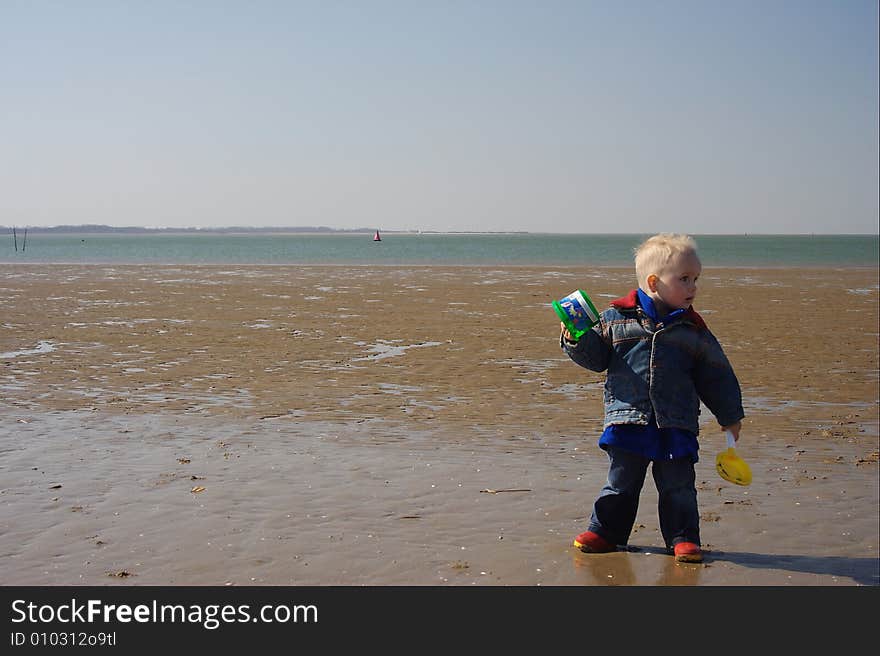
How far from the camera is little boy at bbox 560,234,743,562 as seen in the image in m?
4.61

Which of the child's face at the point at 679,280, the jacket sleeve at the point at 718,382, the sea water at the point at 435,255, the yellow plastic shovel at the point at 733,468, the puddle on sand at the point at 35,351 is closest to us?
the child's face at the point at 679,280

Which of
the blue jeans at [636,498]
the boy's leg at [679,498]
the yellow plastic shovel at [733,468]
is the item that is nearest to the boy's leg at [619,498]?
the blue jeans at [636,498]

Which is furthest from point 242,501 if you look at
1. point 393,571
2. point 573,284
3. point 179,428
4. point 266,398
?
point 573,284

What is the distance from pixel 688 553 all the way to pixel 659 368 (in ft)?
3.11

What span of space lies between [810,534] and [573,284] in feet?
84.6

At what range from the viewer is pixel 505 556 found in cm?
477

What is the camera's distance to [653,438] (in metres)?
4.66

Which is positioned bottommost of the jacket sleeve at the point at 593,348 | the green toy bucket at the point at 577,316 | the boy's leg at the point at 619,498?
the boy's leg at the point at 619,498

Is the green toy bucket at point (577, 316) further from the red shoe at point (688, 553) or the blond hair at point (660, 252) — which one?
the red shoe at point (688, 553)

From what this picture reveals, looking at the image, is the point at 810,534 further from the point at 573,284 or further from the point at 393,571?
the point at 573,284

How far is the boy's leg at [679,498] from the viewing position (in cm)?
470

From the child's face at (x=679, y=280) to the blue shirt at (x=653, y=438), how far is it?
0.23ft

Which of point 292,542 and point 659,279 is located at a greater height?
point 659,279

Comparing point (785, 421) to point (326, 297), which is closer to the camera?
point (785, 421)
